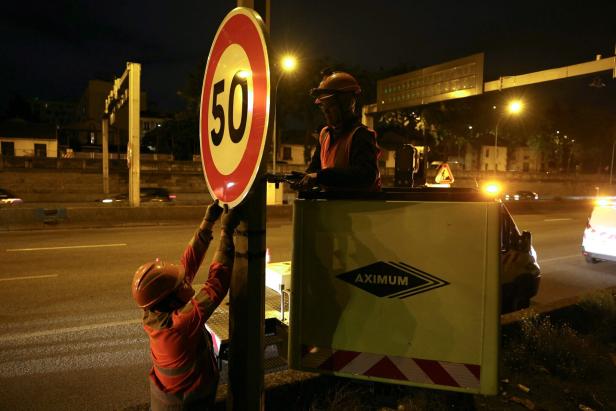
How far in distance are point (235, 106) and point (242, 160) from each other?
0.90 ft

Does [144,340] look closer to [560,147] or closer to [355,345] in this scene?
[355,345]

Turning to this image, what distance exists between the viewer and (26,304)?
6.86m

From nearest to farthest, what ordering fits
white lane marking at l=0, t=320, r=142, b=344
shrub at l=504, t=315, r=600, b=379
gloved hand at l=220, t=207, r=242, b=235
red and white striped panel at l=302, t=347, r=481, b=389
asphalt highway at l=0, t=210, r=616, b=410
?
1. gloved hand at l=220, t=207, r=242, b=235
2. red and white striped panel at l=302, t=347, r=481, b=389
3. shrub at l=504, t=315, r=600, b=379
4. asphalt highway at l=0, t=210, r=616, b=410
5. white lane marking at l=0, t=320, r=142, b=344

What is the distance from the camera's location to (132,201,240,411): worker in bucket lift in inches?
85.9

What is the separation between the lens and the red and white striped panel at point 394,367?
7.35ft

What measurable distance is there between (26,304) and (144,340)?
2.52 m

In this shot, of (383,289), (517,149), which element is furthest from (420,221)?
(517,149)

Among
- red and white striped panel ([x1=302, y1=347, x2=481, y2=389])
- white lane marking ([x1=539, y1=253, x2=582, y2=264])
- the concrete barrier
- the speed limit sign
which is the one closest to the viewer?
the speed limit sign

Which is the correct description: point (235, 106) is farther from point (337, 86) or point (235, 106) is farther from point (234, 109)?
point (337, 86)

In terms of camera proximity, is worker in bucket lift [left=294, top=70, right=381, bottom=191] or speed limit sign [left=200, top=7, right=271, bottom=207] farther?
worker in bucket lift [left=294, top=70, right=381, bottom=191]

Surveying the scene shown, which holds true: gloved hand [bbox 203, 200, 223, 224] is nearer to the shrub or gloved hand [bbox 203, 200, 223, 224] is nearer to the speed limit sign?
the speed limit sign

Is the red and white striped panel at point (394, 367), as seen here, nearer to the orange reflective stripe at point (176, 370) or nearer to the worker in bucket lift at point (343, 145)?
the orange reflective stripe at point (176, 370)

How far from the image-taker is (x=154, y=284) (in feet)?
7.09

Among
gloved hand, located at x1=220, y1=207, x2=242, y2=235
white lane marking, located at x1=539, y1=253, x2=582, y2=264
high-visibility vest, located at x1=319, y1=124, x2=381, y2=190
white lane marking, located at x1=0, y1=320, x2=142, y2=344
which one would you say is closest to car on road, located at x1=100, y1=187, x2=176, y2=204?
white lane marking, located at x1=539, y1=253, x2=582, y2=264
